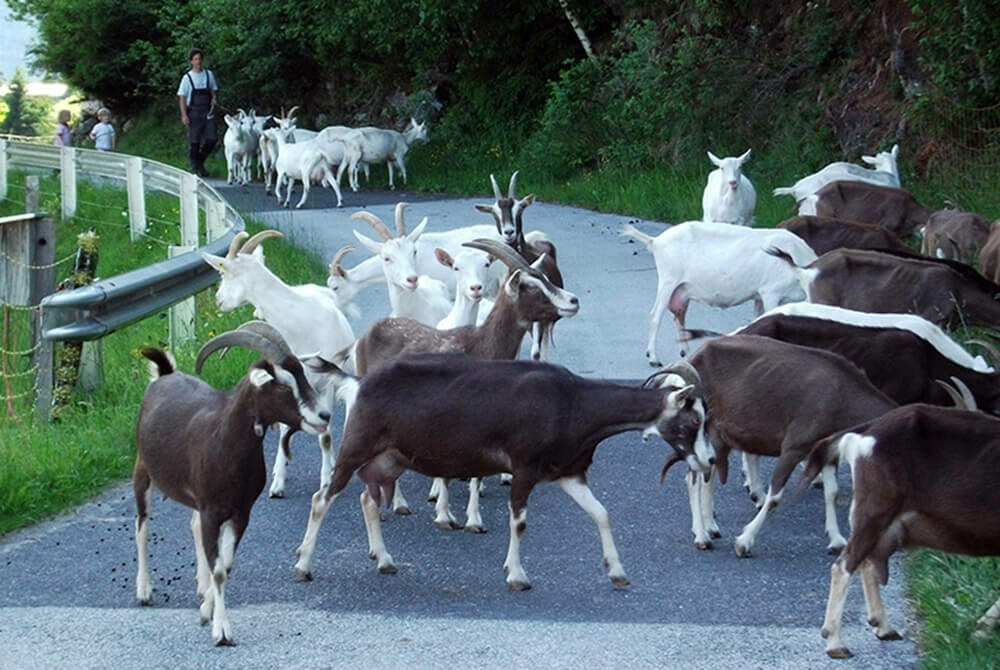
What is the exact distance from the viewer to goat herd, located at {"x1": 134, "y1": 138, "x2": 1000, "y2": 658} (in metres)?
5.44

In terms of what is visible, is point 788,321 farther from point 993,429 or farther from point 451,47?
point 451,47

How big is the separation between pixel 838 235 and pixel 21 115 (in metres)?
49.2

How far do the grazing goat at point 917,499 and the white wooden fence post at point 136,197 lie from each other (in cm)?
1484

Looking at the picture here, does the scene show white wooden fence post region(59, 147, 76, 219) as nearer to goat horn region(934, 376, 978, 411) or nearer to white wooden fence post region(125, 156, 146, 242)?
white wooden fence post region(125, 156, 146, 242)

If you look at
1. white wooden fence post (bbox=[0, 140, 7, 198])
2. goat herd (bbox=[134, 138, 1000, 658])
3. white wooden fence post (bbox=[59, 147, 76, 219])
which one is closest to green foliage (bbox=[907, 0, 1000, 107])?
goat herd (bbox=[134, 138, 1000, 658])

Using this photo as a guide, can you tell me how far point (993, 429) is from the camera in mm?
5480

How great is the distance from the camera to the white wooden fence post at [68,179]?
2195 cm

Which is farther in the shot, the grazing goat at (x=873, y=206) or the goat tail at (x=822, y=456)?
the grazing goat at (x=873, y=206)

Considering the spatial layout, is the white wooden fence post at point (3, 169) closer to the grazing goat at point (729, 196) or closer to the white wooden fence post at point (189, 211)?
the white wooden fence post at point (189, 211)

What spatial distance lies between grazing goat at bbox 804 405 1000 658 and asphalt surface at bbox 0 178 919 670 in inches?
10.1

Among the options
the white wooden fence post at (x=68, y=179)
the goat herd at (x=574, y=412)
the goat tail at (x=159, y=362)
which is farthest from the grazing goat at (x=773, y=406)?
the white wooden fence post at (x=68, y=179)

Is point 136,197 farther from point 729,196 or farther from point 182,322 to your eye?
point 182,322

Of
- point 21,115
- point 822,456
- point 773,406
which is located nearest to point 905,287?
point 773,406

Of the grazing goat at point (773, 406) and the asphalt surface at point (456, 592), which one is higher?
the grazing goat at point (773, 406)
